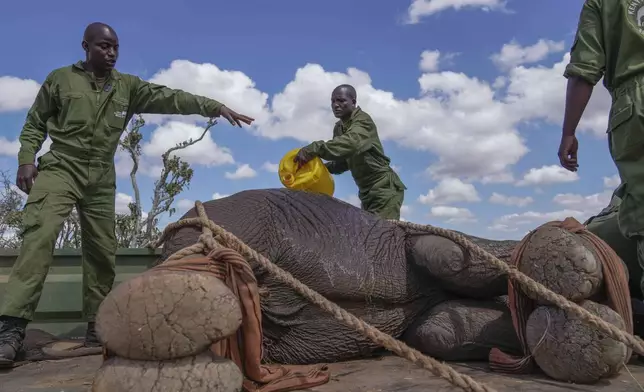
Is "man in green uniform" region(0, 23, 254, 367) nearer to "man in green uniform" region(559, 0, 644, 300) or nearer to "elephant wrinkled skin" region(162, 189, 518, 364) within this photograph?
"elephant wrinkled skin" region(162, 189, 518, 364)

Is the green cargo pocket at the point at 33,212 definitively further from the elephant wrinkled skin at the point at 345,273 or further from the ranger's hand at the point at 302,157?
the ranger's hand at the point at 302,157

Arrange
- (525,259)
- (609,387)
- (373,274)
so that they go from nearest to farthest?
(609,387)
(525,259)
(373,274)

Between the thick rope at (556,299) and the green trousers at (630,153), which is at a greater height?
the green trousers at (630,153)

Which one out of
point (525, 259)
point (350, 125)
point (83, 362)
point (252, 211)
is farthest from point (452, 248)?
point (350, 125)

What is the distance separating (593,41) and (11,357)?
2.93 metres

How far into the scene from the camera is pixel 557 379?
6.79 ft

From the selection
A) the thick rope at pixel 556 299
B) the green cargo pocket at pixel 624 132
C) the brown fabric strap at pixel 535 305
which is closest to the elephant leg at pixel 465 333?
the brown fabric strap at pixel 535 305

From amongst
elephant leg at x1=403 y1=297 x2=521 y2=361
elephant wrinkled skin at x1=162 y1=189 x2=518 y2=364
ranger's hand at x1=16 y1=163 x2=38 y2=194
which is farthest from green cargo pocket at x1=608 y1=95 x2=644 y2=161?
ranger's hand at x1=16 y1=163 x2=38 y2=194

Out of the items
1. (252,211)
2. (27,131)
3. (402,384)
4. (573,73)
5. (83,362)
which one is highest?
(573,73)

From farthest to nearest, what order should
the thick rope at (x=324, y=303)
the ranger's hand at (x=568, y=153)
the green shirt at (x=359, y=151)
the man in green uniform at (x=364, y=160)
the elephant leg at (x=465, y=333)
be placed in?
the man in green uniform at (x=364, y=160) < the green shirt at (x=359, y=151) < the ranger's hand at (x=568, y=153) < the elephant leg at (x=465, y=333) < the thick rope at (x=324, y=303)

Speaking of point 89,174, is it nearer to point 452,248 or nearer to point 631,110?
point 452,248

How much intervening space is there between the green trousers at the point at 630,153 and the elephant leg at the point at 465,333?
23.5 inches

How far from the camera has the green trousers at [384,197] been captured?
5055 mm

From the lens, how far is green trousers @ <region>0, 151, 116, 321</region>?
2857 millimetres
